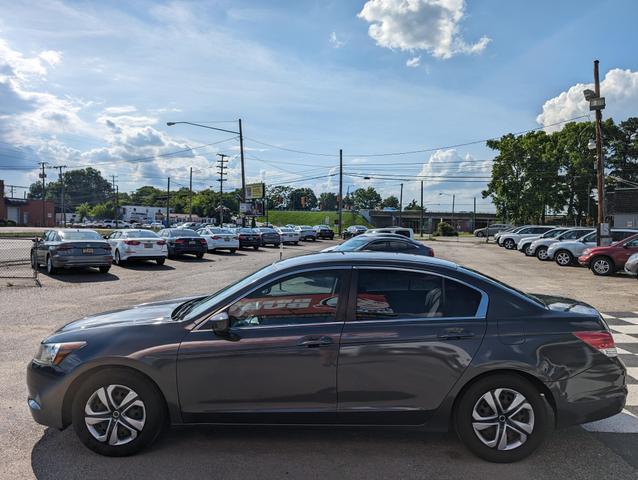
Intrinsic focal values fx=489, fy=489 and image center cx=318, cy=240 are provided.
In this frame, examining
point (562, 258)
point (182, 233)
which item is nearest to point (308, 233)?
point (182, 233)

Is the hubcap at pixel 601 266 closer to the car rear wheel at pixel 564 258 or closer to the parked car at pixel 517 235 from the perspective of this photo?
the car rear wheel at pixel 564 258

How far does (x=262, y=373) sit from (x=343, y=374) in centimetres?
60

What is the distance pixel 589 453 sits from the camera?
3846mm

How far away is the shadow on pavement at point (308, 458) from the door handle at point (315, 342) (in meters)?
0.68

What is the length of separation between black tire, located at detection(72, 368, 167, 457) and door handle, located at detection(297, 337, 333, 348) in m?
1.16

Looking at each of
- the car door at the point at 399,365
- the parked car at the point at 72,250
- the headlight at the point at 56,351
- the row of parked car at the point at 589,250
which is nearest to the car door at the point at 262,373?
the car door at the point at 399,365

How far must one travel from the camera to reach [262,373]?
12.0 feet

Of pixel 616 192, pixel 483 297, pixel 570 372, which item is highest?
pixel 616 192

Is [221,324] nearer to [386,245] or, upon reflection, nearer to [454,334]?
[454,334]

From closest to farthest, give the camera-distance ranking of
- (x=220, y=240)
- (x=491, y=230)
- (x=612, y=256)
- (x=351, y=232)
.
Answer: (x=612, y=256) → (x=220, y=240) → (x=351, y=232) → (x=491, y=230)

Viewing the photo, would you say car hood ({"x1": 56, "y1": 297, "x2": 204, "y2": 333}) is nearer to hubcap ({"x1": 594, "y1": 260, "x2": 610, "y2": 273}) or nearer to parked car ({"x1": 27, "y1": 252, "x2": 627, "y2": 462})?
parked car ({"x1": 27, "y1": 252, "x2": 627, "y2": 462})

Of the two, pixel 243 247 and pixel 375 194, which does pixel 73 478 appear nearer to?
pixel 243 247

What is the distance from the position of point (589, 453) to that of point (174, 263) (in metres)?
19.0

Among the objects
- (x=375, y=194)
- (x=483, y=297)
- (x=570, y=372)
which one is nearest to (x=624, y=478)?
(x=570, y=372)
